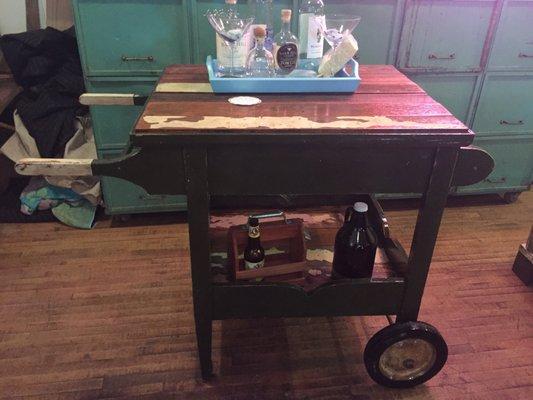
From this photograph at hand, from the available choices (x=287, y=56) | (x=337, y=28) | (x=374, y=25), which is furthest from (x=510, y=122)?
(x=287, y=56)

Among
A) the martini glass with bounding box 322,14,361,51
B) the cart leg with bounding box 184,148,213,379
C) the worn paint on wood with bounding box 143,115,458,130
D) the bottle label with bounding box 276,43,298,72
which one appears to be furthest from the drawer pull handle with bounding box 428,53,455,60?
the cart leg with bounding box 184,148,213,379

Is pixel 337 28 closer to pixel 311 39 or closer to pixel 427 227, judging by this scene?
pixel 311 39

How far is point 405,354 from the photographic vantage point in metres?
1.30

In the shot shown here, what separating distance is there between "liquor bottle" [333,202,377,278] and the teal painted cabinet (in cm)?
90

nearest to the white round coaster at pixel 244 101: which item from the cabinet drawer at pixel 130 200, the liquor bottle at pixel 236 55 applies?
the liquor bottle at pixel 236 55

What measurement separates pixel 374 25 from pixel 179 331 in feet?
4.61

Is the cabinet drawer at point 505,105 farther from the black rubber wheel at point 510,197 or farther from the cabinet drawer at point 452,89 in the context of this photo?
the black rubber wheel at point 510,197

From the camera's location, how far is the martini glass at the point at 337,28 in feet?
4.33

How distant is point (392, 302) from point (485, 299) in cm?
68

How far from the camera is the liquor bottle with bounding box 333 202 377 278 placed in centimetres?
126

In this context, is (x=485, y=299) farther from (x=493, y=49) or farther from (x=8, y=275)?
(x=8, y=275)

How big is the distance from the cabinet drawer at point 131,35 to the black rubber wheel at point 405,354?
1.26 meters

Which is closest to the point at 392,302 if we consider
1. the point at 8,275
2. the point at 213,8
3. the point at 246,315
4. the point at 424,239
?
the point at 424,239

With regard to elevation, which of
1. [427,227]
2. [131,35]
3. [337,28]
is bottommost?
[427,227]
